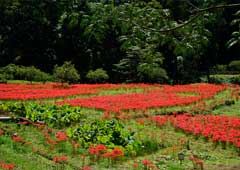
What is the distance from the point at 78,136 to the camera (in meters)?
12.8

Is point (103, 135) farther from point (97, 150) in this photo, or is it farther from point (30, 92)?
point (30, 92)

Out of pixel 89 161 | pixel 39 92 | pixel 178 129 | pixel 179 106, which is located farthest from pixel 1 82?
pixel 89 161

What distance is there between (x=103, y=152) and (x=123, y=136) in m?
1.36

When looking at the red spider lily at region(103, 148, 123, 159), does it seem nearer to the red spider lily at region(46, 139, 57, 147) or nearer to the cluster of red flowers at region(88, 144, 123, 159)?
the cluster of red flowers at region(88, 144, 123, 159)

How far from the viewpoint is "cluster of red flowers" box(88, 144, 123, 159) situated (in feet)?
35.6

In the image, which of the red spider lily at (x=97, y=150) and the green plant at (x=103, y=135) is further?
the green plant at (x=103, y=135)

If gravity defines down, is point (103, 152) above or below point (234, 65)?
below

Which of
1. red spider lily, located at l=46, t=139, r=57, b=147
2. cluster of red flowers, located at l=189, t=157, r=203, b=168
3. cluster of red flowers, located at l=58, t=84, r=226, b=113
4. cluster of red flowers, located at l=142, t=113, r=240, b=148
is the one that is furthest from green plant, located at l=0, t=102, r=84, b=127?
cluster of red flowers, located at l=189, t=157, r=203, b=168

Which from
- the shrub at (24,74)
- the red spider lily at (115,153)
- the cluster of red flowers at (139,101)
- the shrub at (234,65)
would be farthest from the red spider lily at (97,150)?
the shrub at (234,65)

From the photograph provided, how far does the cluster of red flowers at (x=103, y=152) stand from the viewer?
1084 centimetres

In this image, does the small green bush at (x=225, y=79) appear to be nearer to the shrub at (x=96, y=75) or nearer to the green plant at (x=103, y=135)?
the shrub at (x=96, y=75)

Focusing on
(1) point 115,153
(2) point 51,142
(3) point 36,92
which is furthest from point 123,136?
(3) point 36,92

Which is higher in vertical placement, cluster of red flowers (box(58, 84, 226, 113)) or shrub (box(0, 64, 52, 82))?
shrub (box(0, 64, 52, 82))

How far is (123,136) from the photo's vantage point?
41.2 ft
